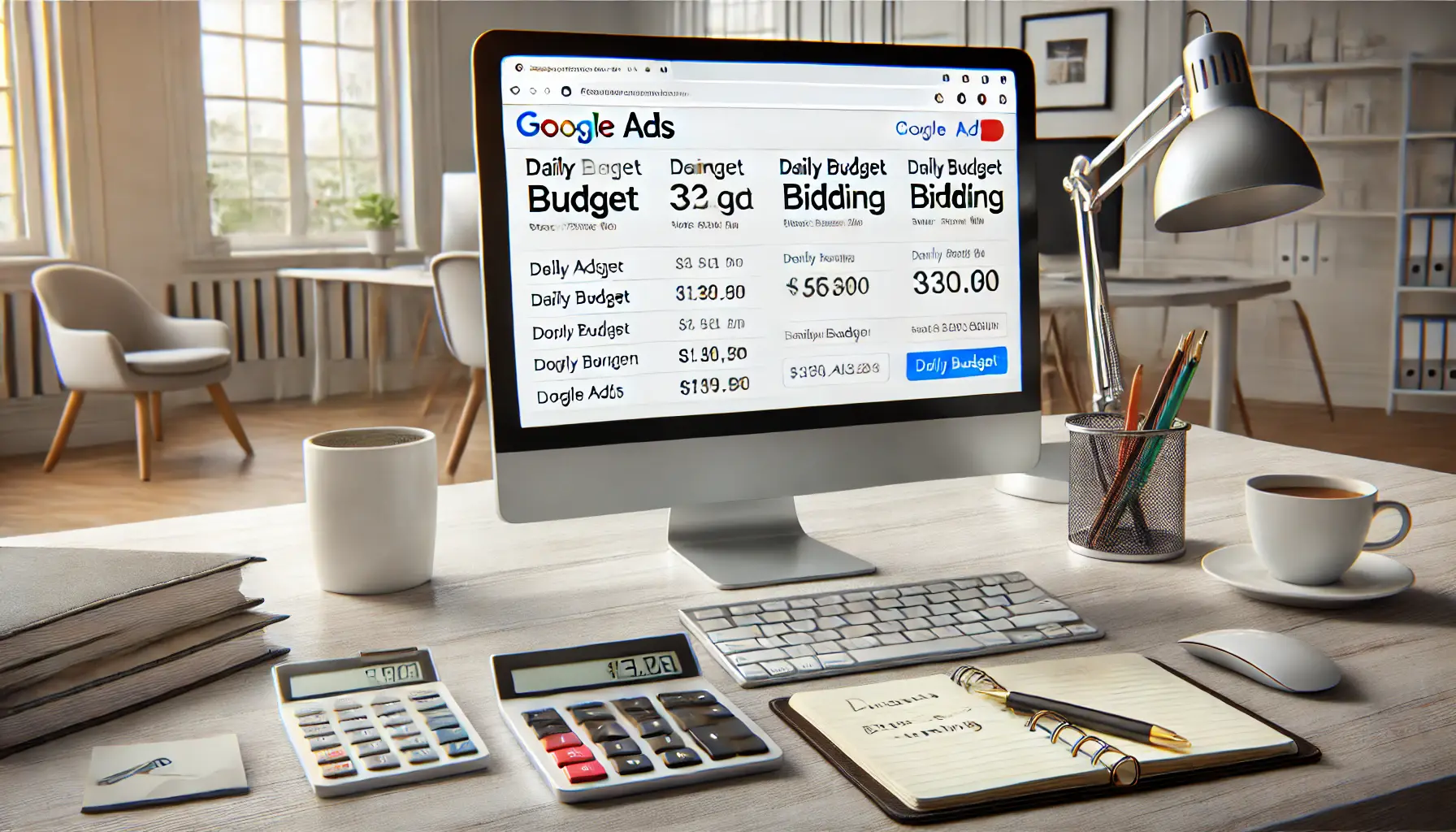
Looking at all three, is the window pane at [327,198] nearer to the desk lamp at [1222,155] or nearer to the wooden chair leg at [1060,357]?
the wooden chair leg at [1060,357]

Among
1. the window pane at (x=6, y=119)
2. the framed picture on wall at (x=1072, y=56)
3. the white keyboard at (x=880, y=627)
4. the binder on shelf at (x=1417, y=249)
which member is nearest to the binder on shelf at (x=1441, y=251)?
the binder on shelf at (x=1417, y=249)

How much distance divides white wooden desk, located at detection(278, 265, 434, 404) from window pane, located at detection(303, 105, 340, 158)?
725 millimetres

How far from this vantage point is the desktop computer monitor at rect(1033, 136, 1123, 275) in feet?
12.7

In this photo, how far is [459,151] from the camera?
22.7 feet

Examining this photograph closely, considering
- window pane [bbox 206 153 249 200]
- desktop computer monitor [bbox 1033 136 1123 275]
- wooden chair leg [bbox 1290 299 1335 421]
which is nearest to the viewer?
desktop computer monitor [bbox 1033 136 1123 275]

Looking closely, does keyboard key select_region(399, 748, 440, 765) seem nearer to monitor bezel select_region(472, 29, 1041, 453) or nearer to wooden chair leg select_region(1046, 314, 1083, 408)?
monitor bezel select_region(472, 29, 1041, 453)

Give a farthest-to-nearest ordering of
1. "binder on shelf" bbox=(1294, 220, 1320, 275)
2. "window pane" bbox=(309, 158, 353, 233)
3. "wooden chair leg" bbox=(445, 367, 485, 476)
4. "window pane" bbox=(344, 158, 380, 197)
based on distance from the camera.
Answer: "window pane" bbox=(344, 158, 380, 197)
"window pane" bbox=(309, 158, 353, 233)
"binder on shelf" bbox=(1294, 220, 1320, 275)
"wooden chair leg" bbox=(445, 367, 485, 476)

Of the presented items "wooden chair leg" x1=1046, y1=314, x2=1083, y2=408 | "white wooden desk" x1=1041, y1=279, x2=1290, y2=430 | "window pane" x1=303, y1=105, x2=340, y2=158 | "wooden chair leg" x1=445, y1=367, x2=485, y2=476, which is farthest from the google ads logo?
"window pane" x1=303, y1=105, x2=340, y2=158

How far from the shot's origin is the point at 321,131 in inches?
254

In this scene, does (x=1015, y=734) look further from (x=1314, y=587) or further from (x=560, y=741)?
(x=1314, y=587)

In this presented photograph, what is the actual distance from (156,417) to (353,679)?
5.04m

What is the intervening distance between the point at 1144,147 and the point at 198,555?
88cm

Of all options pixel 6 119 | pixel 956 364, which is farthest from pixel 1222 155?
pixel 6 119

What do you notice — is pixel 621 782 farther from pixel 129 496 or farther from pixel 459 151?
pixel 459 151
